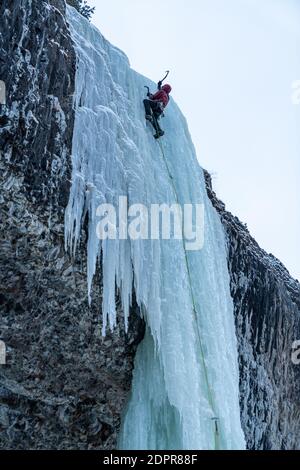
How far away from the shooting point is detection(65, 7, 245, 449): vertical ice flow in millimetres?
7027

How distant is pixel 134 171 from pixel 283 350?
226 inches

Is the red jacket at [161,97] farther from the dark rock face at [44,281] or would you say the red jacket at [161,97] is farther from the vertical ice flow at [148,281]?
the dark rock face at [44,281]

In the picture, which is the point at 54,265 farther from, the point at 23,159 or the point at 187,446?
the point at 187,446

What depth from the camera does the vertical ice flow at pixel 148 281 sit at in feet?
23.1

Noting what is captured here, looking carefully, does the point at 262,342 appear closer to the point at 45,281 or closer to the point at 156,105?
the point at 156,105

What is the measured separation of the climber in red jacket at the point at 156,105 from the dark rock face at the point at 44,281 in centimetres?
179

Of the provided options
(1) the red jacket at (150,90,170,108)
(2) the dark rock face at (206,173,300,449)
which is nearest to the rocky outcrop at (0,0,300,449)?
(1) the red jacket at (150,90,170,108)

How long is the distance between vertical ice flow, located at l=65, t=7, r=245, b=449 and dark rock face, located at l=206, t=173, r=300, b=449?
1.82 m

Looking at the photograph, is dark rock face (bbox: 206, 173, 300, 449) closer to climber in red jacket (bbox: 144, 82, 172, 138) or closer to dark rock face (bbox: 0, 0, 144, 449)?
climber in red jacket (bbox: 144, 82, 172, 138)

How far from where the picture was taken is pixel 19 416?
26.1ft

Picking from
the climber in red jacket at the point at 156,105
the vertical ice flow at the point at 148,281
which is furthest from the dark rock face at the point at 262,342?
the climber in red jacket at the point at 156,105

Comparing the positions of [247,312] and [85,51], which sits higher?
[85,51]

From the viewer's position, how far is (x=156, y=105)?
8812 mm

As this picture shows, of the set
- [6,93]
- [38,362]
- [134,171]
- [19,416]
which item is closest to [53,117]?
Answer: [6,93]
